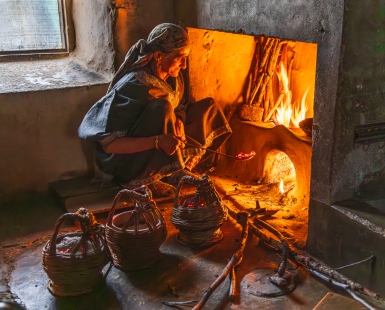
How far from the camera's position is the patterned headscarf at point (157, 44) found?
3.39 m

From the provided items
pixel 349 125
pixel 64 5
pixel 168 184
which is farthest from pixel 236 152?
pixel 64 5

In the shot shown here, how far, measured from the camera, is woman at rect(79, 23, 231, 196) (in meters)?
3.40

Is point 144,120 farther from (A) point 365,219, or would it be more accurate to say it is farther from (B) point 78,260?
(A) point 365,219

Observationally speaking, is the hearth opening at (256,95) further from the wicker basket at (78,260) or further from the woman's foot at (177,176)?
the wicker basket at (78,260)

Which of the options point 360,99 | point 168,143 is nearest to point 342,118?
point 360,99

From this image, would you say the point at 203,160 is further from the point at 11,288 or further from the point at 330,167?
the point at 11,288

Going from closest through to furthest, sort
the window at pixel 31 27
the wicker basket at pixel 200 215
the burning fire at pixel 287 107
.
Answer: the wicker basket at pixel 200 215 < the burning fire at pixel 287 107 < the window at pixel 31 27

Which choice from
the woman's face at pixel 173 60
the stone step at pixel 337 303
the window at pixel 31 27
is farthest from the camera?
the window at pixel 31 27

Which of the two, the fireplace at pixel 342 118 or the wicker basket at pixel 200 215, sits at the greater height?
the fireplace at pixel 342 118

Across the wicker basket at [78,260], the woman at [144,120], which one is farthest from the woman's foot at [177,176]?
the wicker basket at [78,260]

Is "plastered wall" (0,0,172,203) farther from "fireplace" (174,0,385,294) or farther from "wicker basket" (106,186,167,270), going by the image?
"wicker basket" (106,186,167,270)

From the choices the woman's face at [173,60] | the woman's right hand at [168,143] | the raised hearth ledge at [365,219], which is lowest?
the raised hearth ledge at [365,219]

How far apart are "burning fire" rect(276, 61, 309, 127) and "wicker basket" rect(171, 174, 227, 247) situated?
4.56 ft

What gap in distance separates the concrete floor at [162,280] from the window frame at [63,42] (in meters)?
1.74
